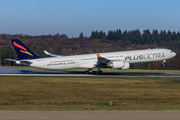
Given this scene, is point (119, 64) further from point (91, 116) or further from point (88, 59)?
point (91, 116)

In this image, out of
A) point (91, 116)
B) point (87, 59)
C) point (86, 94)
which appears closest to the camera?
point (91, 116)

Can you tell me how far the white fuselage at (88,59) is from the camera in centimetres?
5350

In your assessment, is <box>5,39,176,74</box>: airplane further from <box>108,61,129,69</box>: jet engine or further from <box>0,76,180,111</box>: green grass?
<box>0,76,180,111</box>: green grass

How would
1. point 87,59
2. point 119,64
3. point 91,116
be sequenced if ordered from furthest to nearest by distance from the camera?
point 87,59 → point 119,64 → point 91,116

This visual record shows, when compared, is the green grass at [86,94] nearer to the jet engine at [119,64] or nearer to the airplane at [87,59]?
the jet engine at [119,64]

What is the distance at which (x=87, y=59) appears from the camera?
54969 millimetres

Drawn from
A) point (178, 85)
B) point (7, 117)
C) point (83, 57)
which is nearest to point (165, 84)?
point (178, 85)

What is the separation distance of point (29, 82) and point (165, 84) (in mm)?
21662

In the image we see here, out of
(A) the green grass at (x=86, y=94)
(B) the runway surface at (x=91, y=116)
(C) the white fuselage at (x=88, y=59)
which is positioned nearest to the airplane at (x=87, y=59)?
(C) the white fuselage at (x=88, y=59)

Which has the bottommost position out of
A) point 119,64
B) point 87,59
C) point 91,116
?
point 91,116

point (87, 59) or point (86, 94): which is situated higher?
point (87, 59)

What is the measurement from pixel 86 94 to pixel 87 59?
23.2m

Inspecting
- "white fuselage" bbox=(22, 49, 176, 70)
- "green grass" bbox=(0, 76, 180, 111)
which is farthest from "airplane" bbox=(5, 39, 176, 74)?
"green grass" bbox=(0, 76, 180, 111)

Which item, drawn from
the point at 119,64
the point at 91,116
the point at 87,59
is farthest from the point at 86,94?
the point at 87,59
